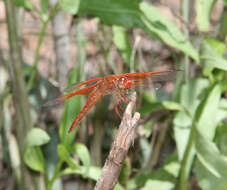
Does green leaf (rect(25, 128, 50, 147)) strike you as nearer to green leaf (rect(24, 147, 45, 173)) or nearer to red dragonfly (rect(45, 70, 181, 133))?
green leaf (rect(24, 147, 45, 173))

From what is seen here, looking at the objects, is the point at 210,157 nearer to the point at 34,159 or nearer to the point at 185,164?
the point at 185,164

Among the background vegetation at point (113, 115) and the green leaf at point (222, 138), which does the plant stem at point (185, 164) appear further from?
the green leaf at point (222, 138)

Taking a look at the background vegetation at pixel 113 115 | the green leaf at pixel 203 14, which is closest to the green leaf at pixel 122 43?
the background vegetation at pixel 113 115

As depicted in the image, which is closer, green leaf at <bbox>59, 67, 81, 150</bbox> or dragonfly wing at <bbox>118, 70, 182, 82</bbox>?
dragonfly wing at <bbox>118, 70, 182, 82</bbox>

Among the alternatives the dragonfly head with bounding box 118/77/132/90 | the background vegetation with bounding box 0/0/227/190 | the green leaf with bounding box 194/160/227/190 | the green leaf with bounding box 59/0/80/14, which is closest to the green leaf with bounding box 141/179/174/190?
the background vegetation with bounding box 0/0/227/190

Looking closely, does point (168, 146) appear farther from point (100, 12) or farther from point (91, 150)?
point (100, 12)

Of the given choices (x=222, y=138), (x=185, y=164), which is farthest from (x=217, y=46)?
(x=185, y=164)

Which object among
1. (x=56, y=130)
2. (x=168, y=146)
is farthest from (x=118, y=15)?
(x=168, y=146)
